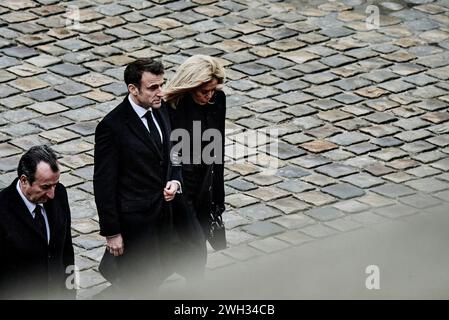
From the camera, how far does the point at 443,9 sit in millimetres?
15453

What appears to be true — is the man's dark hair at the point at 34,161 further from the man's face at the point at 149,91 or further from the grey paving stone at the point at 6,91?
the grey paving stone at the point at 6,91

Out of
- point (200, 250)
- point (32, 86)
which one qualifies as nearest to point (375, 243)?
point (200, 250)

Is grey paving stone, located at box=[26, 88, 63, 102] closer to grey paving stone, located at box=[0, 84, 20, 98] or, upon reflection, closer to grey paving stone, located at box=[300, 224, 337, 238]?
grey paving stone, located at box=[0, 84, 20, 98]

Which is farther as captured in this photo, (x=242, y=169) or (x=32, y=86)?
(x=32, y=86)

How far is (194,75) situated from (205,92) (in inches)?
6.7

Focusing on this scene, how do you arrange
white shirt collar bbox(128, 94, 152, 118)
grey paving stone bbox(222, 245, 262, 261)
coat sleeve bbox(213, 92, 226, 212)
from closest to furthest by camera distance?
white shirt collar bbox(128, 94, 152, 118) → coat sleeve bbox(213, 92, 226, 212) → grey paving stone bbox(222, 245, 262, 261)

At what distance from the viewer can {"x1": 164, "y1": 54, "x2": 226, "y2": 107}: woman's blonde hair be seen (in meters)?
9.54

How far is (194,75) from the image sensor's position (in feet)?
31.3

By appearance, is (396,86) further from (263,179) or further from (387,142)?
(263,179)

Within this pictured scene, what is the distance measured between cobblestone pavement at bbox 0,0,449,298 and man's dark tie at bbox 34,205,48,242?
1739mm

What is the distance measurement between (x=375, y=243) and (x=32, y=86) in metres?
4.19

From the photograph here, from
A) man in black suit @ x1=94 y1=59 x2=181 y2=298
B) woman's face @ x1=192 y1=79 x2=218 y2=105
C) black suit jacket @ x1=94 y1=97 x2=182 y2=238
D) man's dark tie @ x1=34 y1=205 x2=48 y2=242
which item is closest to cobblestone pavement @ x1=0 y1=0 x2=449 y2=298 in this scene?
man in black suit @ x1=94 y1=59 x2=181 y2=298

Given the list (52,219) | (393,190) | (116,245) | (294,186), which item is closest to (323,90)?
(294,186)
